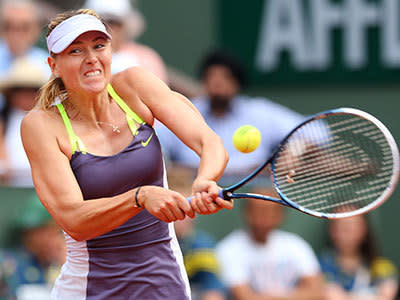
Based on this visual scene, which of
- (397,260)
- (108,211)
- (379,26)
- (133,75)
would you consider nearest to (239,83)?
(379,26)

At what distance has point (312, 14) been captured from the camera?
6.60 m

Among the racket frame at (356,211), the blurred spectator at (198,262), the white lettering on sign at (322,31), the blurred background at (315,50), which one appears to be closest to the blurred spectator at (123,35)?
the blurred background at (315,50)

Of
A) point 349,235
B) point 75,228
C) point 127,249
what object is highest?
point 75,228

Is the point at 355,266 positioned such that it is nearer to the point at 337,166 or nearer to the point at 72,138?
the point at 337,166

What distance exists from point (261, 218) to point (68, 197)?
2.77m

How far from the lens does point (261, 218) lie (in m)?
5.22

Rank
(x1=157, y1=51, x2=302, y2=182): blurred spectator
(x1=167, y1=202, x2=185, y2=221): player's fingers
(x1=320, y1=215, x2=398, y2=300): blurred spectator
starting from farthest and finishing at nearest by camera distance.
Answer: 1. (x1=157, y1=51, x2=302, y2=182): blurred spectator
2. (x1=320, y1=215, x2=398, y2=300): blurred spectator
3. (x1=167, y1=202, x2=185, y2=221): player's fingers

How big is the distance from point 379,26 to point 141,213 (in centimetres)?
415

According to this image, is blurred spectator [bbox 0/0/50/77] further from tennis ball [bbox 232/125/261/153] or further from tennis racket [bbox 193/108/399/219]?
tennis ball [bbox 232/125/261/153]

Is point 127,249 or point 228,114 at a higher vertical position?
point 127,249

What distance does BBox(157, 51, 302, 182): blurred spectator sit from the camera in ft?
18.5

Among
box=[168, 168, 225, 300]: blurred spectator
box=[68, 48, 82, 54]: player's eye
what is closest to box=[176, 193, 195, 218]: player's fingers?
box=[68, 48, 82, 54]: player's eye

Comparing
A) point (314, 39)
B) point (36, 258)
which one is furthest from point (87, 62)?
point (314, 39)

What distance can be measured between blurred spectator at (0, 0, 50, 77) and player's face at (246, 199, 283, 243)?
1.78 meters
